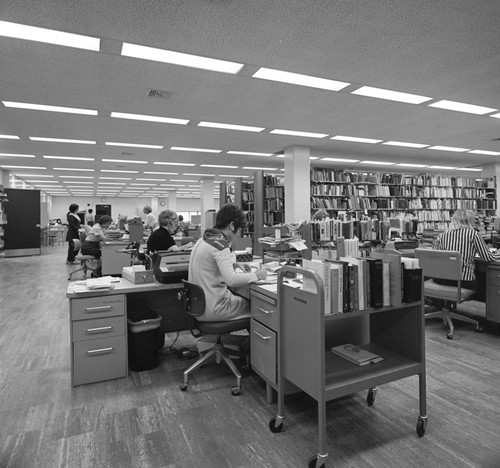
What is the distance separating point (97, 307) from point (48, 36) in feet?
8.59

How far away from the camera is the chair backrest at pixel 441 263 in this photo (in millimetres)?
3656

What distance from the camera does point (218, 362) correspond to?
9.59ft

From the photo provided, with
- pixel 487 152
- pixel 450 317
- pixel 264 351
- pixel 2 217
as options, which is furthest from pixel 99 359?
pixel 487 152

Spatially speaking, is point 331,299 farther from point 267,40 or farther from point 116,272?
point 116,272

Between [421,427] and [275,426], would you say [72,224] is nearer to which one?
[275,426]

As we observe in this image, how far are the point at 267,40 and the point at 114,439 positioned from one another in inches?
136

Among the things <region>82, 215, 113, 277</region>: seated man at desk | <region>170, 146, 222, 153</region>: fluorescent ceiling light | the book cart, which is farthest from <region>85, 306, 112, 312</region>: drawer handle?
<region>170, 146, 222, 153</region>: fluorescent ceiling light

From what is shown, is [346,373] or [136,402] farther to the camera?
[136,402]

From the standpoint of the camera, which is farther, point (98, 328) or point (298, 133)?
point (298, 133)

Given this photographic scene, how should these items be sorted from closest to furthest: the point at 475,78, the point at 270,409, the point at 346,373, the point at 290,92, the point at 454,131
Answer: the point at 346,373 → the point at 270,409 → the point at 475,78 → the point at 290,92 → the point at 454,131

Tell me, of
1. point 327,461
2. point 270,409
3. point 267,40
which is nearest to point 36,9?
point 267,40

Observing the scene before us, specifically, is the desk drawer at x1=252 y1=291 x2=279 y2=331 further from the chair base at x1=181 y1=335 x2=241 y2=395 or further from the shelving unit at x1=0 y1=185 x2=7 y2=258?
the shelving unit at x1=0 y1=185 x2=7 y2=258

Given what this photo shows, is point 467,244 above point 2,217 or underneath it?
underneath

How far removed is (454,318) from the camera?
399 cm
